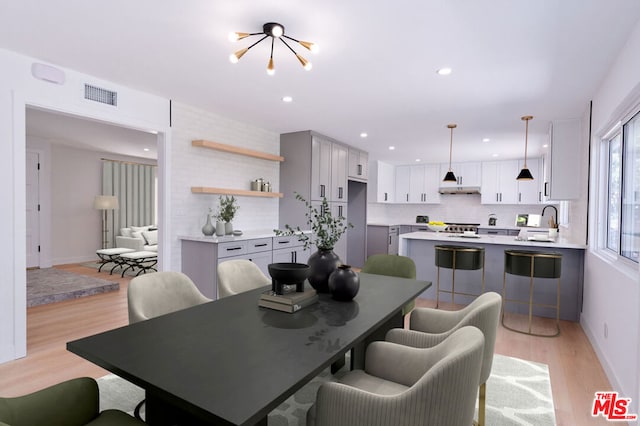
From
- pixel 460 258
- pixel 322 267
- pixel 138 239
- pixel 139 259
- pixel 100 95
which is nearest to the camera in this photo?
pixel 322 267

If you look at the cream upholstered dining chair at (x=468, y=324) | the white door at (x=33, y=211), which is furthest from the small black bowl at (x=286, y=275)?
the white door at (x=33, y=211)

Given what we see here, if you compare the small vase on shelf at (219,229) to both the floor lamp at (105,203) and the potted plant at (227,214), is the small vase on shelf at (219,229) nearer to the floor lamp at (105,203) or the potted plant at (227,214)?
the potted plant at (227,214)

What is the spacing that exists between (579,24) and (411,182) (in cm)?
678

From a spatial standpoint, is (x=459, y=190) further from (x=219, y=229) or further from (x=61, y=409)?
(x=61, y=409)

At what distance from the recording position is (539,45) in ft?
8.44

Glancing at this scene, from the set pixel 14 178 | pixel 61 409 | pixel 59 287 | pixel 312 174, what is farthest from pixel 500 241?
pixel 59 287

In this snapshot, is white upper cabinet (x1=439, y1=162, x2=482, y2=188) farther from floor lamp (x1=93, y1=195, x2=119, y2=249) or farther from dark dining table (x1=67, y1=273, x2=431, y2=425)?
floor lamp (x1=93, y1=195, x2=119, y2=249)

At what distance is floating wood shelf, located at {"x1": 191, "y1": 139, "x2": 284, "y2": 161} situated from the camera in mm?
4367

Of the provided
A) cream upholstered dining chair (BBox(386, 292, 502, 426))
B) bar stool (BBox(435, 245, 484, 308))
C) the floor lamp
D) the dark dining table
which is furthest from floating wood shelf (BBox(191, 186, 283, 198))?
the floor lamp

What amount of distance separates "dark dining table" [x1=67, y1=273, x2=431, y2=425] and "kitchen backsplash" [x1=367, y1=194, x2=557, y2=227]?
23.7 feet

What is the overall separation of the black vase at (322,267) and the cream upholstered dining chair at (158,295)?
0.69 m

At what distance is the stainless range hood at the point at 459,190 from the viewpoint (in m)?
8.22

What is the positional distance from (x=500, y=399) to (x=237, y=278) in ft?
6.63

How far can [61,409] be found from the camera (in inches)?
48.2
